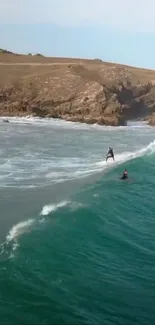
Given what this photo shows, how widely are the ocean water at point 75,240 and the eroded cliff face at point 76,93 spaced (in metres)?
31.7

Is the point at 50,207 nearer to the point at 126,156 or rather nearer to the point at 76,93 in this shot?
the point at 126,156

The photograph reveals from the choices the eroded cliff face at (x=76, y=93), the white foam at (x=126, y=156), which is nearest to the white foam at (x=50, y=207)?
the white foam at (x=126, y=156)

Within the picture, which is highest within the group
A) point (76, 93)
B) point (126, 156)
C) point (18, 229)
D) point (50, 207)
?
point (76, 93)

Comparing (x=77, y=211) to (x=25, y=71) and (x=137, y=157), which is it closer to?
(x=137, y=157)

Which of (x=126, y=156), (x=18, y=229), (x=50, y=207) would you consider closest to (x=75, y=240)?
(x=18, y=229)

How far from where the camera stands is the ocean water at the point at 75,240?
16.8m

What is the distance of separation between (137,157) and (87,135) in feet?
52.0

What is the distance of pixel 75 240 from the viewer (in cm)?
2256

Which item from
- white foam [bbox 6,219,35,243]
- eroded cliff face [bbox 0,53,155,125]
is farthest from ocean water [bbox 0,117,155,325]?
eroded cliff face [bbox 0,53,155,125]

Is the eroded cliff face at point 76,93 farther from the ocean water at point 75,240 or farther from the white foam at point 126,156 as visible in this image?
the ocean water at point 75,240

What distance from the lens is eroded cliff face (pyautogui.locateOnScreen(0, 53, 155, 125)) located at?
7488cm

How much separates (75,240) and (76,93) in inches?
2227

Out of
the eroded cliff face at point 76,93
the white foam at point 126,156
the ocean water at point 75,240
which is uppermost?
the eroded cliff face at point 76,93

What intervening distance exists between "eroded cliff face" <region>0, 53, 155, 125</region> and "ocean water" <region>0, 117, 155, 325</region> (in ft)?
104
